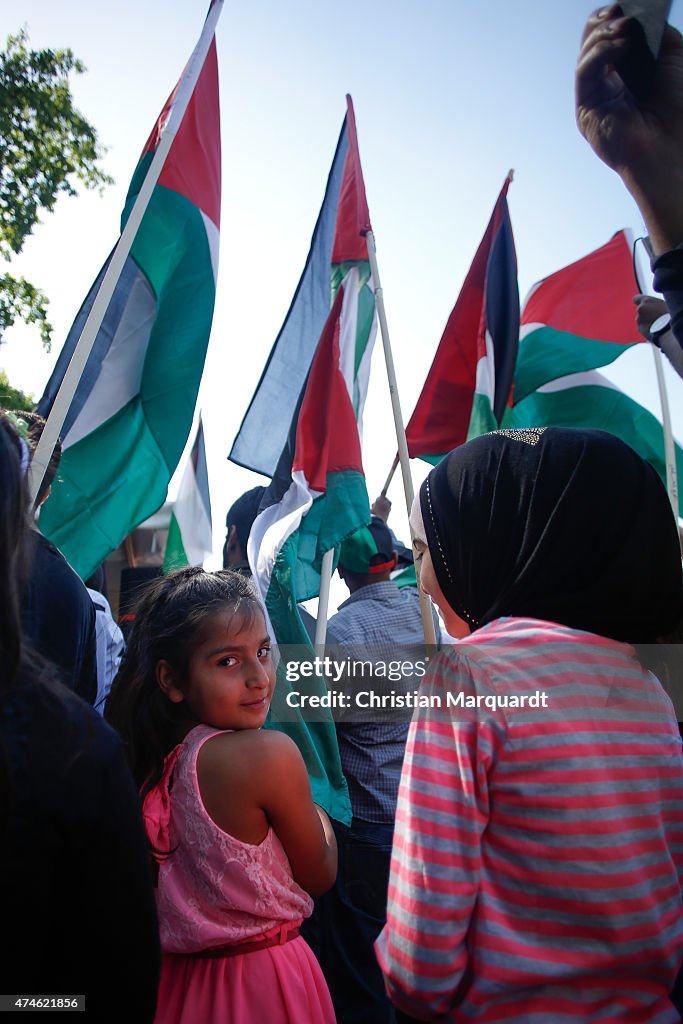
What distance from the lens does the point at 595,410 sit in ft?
16.5

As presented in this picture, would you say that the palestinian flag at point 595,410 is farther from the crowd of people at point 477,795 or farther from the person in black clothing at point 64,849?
the person in black clothing at point 64,849

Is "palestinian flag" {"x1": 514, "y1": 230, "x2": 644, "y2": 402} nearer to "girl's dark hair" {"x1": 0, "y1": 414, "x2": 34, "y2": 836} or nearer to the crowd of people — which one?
the crowd of people

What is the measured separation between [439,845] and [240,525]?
109 inches

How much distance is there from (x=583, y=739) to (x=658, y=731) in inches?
7.0

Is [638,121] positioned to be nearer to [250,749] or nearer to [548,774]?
[548,774]

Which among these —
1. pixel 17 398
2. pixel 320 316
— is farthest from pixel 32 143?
pixel 320 316

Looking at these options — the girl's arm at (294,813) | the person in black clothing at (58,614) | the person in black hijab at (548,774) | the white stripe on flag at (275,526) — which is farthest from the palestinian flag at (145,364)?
the person in black hijab at (548,774)

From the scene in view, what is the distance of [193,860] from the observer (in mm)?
1708

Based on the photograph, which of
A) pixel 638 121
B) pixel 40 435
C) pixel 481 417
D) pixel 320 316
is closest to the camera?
pixel 638 121

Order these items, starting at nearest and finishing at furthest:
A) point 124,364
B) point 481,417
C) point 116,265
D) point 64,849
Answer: point 64,849
point 116,265
point 124,364
point 481,417

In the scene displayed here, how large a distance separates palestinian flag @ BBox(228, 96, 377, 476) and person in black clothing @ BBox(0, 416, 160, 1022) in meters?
2.81

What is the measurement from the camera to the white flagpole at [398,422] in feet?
9.48

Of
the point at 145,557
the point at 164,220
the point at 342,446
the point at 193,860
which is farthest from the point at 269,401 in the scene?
the point at 145,557

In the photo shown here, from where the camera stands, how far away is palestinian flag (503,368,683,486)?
5.03m
